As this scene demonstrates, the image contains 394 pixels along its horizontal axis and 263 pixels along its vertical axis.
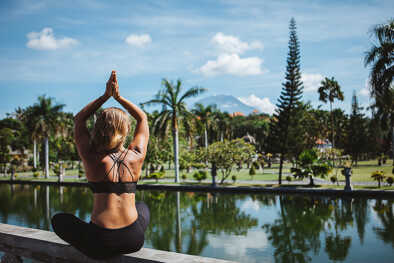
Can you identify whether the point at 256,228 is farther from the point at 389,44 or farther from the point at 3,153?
the point at 3,153

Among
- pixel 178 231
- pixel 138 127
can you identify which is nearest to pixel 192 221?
pixel 178 231

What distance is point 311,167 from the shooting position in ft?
56.9

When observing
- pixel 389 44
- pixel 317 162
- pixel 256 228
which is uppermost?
pixel 389 44

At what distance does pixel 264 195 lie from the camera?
16047 mm

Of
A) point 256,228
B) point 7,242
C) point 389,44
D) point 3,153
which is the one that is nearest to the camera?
point 7,242

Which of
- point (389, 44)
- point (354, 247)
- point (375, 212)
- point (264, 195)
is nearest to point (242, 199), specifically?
point (264, 195)

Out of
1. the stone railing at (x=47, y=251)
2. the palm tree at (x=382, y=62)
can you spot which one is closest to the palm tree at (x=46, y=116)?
the palm tree at (x=382, y=62)

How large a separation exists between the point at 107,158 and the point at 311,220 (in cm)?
991

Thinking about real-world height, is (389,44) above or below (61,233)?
above

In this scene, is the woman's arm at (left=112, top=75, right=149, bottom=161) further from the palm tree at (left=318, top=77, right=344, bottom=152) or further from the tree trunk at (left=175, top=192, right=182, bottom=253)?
the palm tree at (left=318, top=77, right=344, bottom=152)

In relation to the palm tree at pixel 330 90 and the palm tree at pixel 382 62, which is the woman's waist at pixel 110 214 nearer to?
the palm tree at pixel 382 62

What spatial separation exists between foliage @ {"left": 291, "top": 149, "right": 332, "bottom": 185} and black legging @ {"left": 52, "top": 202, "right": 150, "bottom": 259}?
53.8ft

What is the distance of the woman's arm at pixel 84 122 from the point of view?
6.16ft

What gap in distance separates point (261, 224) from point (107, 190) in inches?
362
